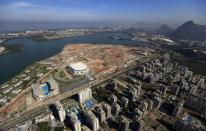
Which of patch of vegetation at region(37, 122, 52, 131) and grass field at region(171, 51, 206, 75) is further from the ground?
grass field at region(171, 51, 206, 75)

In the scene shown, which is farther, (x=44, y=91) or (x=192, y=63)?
(x=192, y=63)

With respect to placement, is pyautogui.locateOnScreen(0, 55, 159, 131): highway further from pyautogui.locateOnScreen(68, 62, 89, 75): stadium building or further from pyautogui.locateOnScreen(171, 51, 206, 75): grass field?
pyautogui.locateOnScreen(171, 51, 206, 75): grass field

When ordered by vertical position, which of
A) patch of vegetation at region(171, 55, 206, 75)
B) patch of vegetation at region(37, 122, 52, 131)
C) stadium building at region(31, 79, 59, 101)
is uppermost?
patch of vegetation at region(171, 55, 206, 75)

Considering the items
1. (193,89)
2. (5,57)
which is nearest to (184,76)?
(193,89)

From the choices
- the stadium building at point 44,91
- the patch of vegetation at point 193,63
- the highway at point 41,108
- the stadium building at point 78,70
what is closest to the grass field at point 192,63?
the patch of vegetation at point 193,63

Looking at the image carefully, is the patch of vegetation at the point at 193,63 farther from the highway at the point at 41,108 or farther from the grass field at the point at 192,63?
the highway at the point at 41,108

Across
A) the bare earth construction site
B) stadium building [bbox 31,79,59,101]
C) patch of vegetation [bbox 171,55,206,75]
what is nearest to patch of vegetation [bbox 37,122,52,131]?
the bare earth construction site

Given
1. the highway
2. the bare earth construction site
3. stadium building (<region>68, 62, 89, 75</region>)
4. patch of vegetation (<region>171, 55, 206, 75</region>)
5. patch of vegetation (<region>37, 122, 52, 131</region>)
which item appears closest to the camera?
patch of vegetation (<region>37, 122, 52, 131</region>)

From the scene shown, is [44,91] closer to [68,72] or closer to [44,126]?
[44,126]

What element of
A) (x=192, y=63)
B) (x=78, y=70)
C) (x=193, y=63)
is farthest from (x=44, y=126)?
(x=193, y=63)

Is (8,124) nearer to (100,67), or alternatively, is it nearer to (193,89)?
(100,67)

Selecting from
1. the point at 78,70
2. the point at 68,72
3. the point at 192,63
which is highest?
the point at 78,70
